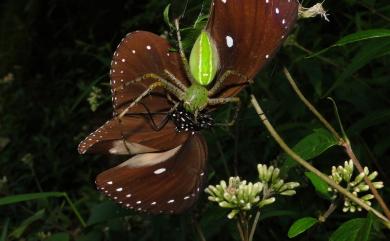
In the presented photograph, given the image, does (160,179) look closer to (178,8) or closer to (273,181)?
(273,181)

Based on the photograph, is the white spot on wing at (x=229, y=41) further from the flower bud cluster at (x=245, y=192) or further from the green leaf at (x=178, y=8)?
the flower bud cluster at (x=245, y=192)

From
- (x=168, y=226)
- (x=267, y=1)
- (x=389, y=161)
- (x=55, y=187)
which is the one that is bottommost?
(x=55, y=187)

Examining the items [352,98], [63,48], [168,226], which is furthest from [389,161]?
[63,48]

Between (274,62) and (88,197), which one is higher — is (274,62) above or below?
above

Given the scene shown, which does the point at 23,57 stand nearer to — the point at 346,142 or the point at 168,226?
the point at 168,226

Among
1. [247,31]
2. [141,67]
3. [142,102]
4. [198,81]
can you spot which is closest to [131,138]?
[142,102]

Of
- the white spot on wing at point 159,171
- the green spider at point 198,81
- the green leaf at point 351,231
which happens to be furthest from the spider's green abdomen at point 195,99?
the green leaf at point 351,231

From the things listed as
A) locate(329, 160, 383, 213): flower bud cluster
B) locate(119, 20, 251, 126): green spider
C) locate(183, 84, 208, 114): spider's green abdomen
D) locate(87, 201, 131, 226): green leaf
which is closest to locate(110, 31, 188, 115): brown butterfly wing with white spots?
locate(119, 20, 251, 126): green spider

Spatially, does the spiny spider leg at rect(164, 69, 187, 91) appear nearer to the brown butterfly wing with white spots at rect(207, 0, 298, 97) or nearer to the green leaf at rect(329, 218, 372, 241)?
the brown butterfly wing with white spots at rect(207, 0, 298, 97)

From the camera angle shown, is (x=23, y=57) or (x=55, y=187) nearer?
(x=55, y=187)
